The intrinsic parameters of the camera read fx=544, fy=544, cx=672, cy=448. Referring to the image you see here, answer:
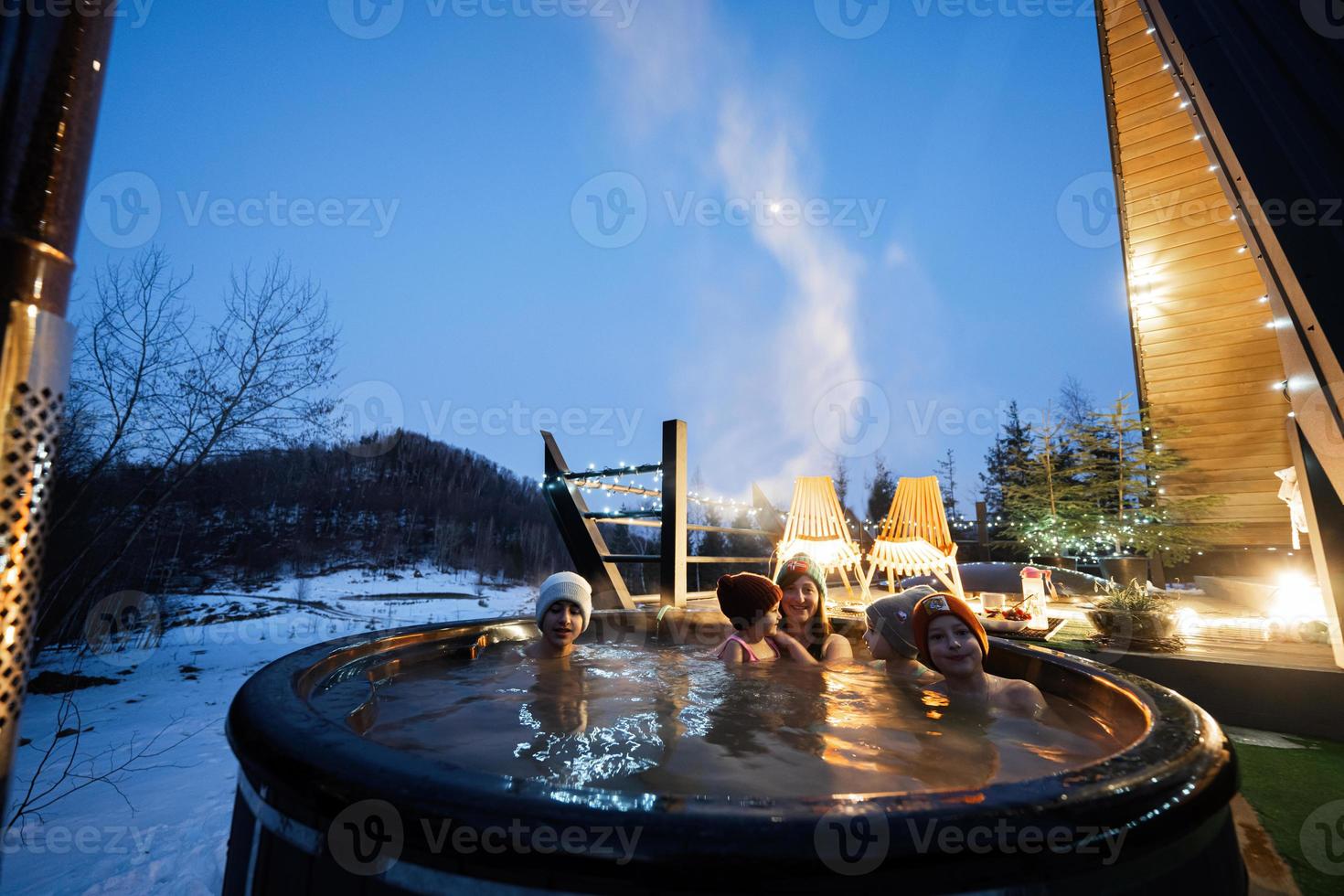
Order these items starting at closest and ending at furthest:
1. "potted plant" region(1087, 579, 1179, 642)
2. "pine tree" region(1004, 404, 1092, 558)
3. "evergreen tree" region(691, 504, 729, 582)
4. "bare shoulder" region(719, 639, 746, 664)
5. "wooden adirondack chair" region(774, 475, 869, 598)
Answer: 1. "bare shoulder" region(719, 639, 746, 664)
2. "potted plant" region(1087, 579, 1179, 642)
3. "wooden adirondack chair" region(774, 475, 869, 598)
4. "pine tree" region(1004, 404, 1092, 558)
5. "evergreen tree" region(691, 504, 729, 582)

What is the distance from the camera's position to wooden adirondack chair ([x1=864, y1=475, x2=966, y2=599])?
4.71 m

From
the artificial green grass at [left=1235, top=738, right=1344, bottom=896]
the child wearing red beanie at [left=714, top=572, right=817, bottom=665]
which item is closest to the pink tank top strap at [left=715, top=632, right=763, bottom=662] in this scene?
the child wearing red beanie at [left=714, top=572, right=817, bottom=665]

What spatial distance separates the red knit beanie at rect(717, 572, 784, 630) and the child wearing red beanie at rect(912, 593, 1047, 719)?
2.43ft

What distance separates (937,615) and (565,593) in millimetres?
1476

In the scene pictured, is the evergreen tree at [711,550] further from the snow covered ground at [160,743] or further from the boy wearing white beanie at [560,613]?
the boy wearing white beanie at [560,613]

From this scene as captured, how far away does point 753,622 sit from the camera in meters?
2.53

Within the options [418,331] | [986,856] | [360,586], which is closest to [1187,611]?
[986,856]

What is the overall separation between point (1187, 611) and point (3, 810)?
5.53 m

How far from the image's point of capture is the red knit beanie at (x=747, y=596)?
2.48 meters

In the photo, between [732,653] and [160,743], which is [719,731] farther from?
[160,743]

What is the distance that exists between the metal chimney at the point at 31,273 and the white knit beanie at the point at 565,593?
1.98 meters

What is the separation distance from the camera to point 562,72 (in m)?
21.4

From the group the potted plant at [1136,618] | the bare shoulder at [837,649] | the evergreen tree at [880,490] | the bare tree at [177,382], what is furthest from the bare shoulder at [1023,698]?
the evergreen tree at [880,490]

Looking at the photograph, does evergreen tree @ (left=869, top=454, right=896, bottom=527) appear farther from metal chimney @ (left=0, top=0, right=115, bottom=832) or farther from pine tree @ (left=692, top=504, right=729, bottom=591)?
Answer: metal chimney @ (left=0, top=0, right=115, bottom=832)
